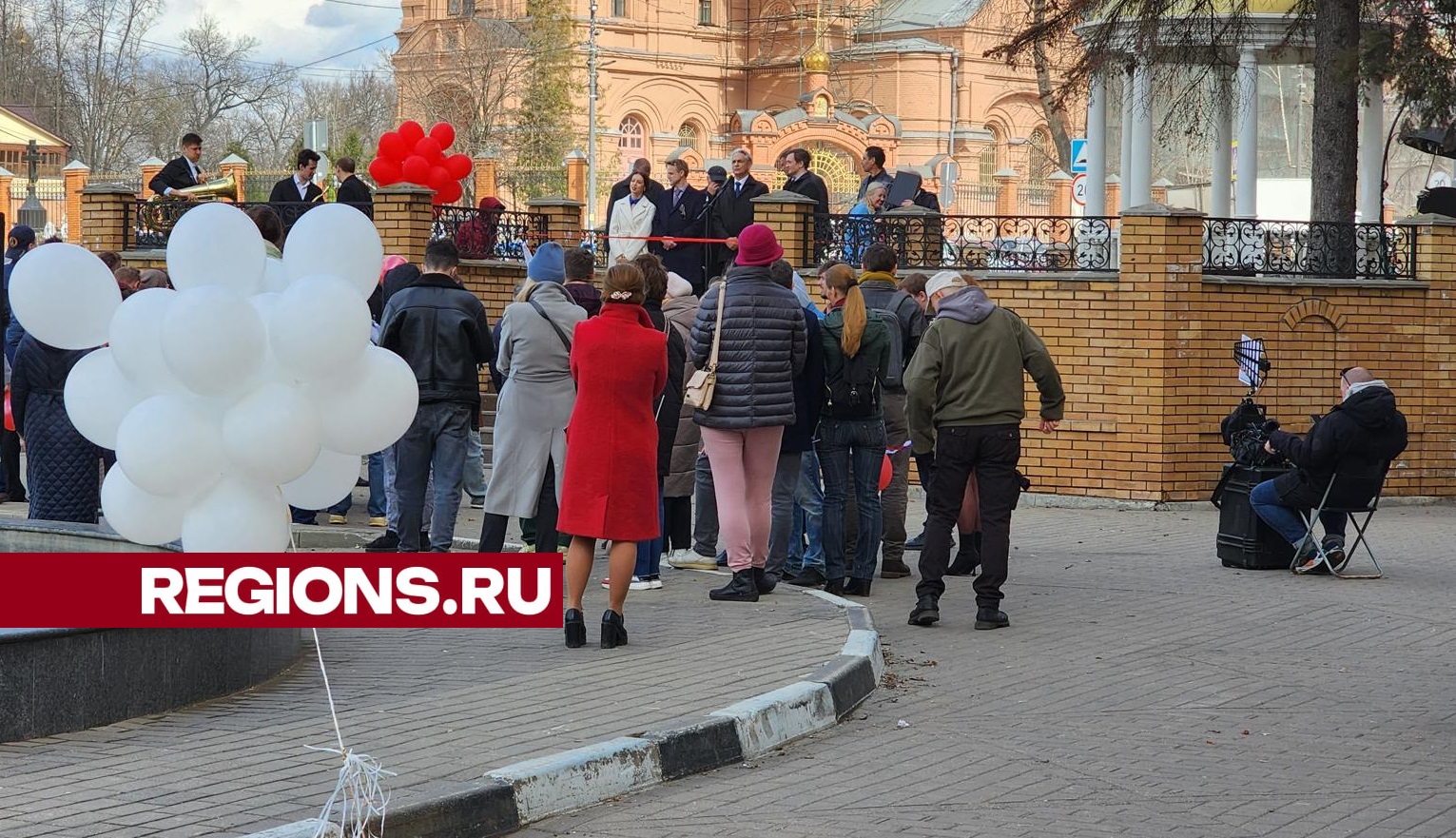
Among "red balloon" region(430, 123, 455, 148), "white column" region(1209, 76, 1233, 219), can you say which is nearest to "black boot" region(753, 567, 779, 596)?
"red balloon" region(430, 123, 455, 148)

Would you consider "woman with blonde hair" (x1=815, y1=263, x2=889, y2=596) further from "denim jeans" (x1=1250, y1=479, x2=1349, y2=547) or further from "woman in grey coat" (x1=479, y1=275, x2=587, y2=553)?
"denim jeans" (x1=1250, y1=479, x2=1349, y2=547)

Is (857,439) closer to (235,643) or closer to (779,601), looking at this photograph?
(779,601)

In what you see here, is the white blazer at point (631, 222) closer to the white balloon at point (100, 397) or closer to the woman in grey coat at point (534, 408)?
the woman in grey coat at point (534, 408)

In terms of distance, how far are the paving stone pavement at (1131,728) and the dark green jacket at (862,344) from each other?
1426 millimetres

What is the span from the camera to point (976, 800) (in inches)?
267

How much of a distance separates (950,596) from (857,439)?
1254 mm

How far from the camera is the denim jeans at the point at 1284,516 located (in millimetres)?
13117

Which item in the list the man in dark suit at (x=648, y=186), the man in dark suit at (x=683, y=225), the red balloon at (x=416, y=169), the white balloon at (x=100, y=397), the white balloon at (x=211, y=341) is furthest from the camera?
the red balloon at (x=416, y=169)

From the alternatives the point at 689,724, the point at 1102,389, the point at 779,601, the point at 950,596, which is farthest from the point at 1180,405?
the point at 689,724

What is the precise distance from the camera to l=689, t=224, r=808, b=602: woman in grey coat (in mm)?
10633

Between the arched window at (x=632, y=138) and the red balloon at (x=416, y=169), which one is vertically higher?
the arched window at (x=632, y=138)

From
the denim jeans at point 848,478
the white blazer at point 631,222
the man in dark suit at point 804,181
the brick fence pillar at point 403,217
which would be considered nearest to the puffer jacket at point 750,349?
the denim jeans at point 848,478

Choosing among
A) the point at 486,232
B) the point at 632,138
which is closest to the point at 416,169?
the point at 486,232

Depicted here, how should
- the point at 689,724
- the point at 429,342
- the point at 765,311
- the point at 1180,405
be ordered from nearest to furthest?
the point at 689,724
the point at 765,311
the point at 429,342
the point at 1180,405
